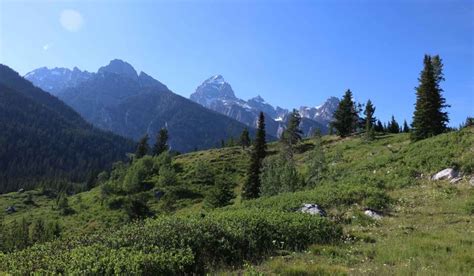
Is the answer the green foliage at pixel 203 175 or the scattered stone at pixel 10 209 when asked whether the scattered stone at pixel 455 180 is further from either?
the scattered stone at pixel 10 209

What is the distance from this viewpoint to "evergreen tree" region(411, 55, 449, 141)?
6262cm

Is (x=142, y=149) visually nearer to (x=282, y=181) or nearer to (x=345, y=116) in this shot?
(x=345, y=116)

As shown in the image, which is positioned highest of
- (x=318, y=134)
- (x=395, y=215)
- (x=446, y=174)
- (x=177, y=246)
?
(x=318, y=134)

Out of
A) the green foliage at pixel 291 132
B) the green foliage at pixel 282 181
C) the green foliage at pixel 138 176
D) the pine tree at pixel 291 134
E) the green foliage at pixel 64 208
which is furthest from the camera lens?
the green foliage at pixel 138 176

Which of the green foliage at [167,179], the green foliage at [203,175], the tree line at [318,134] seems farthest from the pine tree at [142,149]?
the tree line at [318,134]

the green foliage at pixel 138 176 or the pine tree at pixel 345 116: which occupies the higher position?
the pine tree at pixel 345 116

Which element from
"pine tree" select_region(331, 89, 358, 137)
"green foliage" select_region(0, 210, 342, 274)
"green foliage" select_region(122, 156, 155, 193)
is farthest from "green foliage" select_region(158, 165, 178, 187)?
"green foliage" select_region(0, 210, 342, 274)

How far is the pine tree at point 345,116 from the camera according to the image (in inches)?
4028

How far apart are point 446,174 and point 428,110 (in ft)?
125

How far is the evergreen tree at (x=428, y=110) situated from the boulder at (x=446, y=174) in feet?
111

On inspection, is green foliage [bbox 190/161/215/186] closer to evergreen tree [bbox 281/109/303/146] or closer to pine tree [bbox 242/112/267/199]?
evergreen tree [bbox 281/109/303/146]

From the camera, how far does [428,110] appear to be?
63.6 metres

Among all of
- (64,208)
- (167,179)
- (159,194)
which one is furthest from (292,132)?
(64,208)

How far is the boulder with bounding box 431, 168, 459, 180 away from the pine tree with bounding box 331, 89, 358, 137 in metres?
73.4
